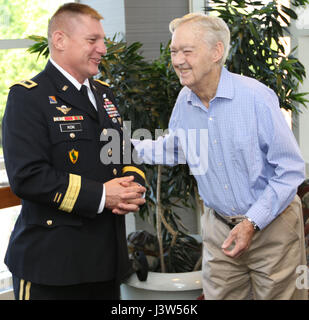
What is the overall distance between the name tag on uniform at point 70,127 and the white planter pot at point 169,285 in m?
1.16

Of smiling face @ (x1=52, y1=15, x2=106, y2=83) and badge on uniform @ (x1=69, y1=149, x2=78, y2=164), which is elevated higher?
smiling face @ (x1=52, y1=15, x2=106, y2=83)

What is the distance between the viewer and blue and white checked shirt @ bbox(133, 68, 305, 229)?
1.68 metres

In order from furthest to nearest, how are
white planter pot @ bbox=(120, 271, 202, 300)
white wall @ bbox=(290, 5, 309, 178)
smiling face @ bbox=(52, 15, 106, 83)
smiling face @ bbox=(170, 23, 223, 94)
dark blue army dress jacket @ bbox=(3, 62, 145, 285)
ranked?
1. white wall @ bbox=(290, 5, 309, 178)
2. white planter pot @ bbox=(120, 271, 202, 300)
3. smiling face @ bbox=(170, 23, 223, 94)
4. smiling face @ bbox=(52, 15, 106, 83)
5. dark blue army dress jacket @ bbox=(3, 62, 145, 285)

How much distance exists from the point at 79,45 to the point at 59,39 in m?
0.06

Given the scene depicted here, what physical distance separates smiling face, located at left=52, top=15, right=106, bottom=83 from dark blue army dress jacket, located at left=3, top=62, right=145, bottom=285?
0.17 ft

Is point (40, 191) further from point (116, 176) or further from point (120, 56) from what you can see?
point (120, 56)

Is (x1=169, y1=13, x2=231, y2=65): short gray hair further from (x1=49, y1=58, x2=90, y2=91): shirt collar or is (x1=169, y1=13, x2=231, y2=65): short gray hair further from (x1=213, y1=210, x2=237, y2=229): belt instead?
(x1=213, y1=210, x2=237, y2=229): belt

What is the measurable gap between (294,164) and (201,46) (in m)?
0.49

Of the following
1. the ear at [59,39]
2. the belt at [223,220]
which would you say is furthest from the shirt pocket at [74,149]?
the belt at [223,220]

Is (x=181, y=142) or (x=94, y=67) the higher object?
(x=94, y=67)

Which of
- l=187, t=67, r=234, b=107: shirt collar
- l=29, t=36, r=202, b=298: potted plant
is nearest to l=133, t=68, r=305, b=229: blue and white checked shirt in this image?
l=187, t=67, r=234, b=107: shirt collar

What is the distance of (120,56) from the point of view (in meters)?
2.65
